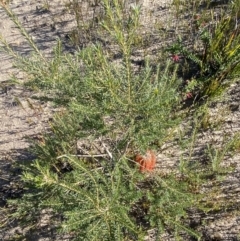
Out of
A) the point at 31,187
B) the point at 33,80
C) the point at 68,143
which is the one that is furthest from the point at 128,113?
the point at 31,187

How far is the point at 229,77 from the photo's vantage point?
3.12 meters

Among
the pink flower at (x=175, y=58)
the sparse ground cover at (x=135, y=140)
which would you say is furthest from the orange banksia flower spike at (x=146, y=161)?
the pink flower at (x=175, y=58)

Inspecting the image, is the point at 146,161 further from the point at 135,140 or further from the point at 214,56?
the point at 214,56

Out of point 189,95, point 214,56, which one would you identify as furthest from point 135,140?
point 214,56

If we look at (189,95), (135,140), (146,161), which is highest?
(189,95)

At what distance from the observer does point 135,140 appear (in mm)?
2387

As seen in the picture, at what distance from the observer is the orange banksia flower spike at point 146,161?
2.85 m

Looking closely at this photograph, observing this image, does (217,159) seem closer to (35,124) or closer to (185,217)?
(185,217)

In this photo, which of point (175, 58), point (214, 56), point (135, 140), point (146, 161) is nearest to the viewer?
point (135, 140)

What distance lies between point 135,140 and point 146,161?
0.52 metres

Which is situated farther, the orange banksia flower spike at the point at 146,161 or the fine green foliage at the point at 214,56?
the fine green foliage at the point at 214,56

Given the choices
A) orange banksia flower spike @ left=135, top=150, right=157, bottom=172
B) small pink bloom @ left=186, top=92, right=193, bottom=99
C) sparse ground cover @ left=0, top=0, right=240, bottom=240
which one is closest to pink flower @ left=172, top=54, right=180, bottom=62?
sparse ground cover @ left=0, top=0, right=240, bottom=240

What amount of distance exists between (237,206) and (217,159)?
15.5 inches

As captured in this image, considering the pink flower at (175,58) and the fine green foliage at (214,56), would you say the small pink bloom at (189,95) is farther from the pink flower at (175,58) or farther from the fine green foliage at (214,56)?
the pink flower at (175,58)
